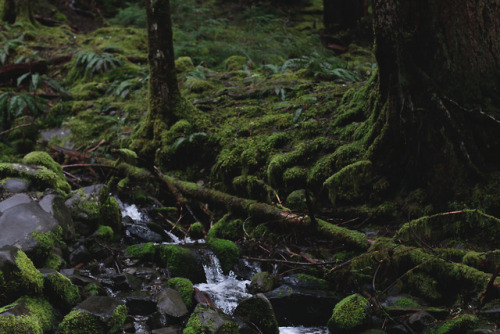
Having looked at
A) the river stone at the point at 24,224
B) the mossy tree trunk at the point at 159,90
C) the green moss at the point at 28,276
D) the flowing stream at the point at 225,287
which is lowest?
the flowing stream at the point at 225,287

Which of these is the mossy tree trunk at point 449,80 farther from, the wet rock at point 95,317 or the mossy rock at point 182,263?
the wet rock at point 95,317

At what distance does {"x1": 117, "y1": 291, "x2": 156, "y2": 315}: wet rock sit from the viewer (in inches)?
123

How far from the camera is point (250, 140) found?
18.0 feet

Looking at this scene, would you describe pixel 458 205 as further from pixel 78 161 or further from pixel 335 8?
pixel 335 8

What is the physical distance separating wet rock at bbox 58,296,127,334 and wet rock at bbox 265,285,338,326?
1224mm

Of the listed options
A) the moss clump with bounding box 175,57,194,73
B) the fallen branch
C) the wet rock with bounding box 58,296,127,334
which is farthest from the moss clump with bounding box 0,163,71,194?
the moss clump with bounding box 175,57,194,73

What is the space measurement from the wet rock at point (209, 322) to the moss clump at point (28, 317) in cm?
94

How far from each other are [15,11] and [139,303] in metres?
12.4

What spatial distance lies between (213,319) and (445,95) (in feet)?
9.00

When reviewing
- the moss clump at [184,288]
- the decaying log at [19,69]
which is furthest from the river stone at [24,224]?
the decaying log at [19,69]

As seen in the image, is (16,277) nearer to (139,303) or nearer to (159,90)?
(139,303)

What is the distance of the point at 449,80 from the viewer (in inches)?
143

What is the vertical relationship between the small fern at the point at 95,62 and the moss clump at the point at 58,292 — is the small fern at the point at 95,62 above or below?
above

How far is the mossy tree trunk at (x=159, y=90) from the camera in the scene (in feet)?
19.3
